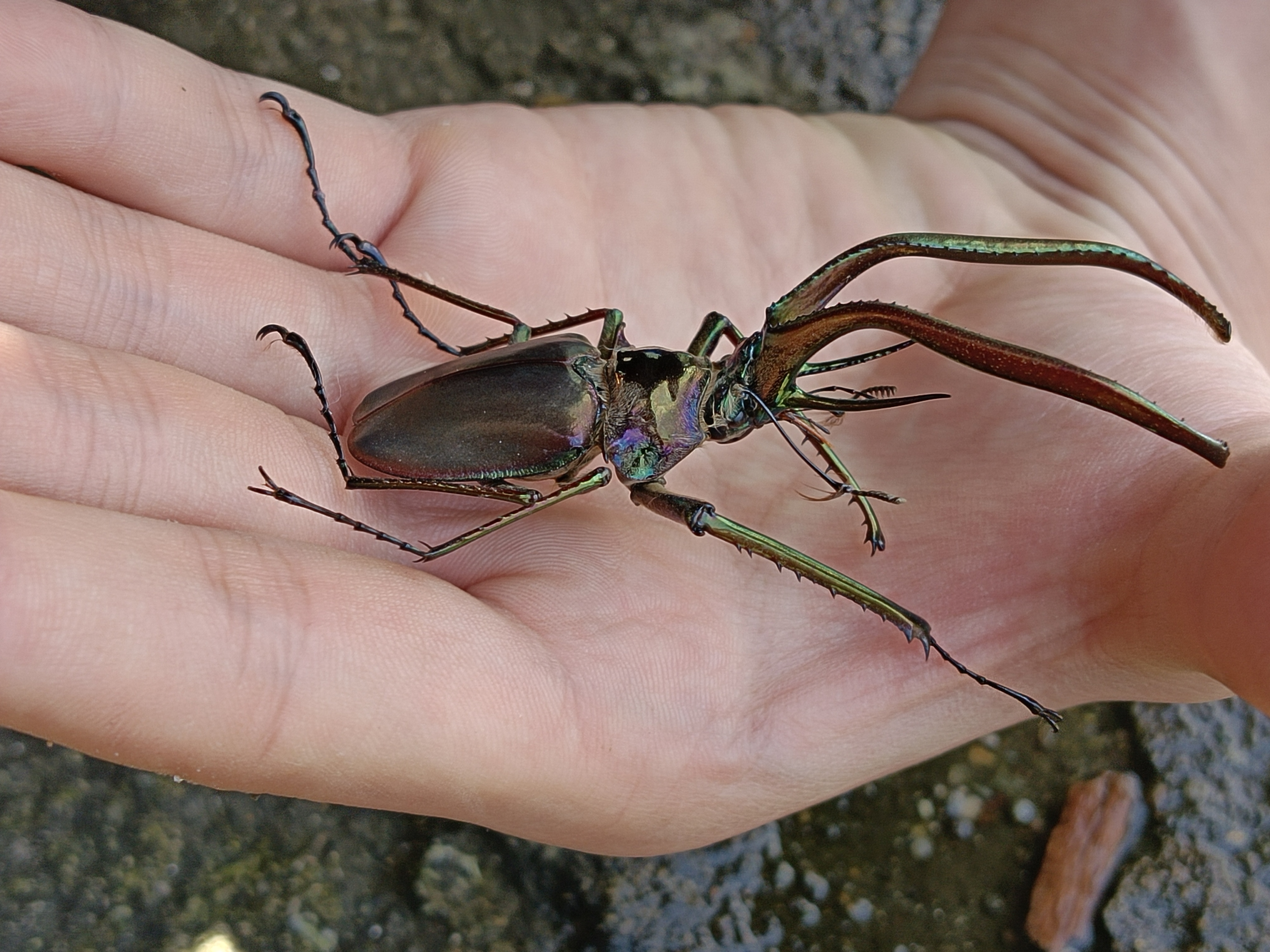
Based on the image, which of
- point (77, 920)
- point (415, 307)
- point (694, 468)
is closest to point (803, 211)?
point (694, 468)

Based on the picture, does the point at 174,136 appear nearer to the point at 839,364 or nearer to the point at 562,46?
the point at 839,364

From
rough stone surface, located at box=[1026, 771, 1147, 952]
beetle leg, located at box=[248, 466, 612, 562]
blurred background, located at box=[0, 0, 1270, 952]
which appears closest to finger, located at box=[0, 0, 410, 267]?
beetle leg, located at box=[248, 466, 612, 562]

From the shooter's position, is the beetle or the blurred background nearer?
the beetle

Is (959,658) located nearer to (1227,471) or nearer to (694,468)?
(1227,471)

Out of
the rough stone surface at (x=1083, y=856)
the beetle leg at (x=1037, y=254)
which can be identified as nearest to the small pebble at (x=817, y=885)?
the rough stone surface at (x=1083, y=856)

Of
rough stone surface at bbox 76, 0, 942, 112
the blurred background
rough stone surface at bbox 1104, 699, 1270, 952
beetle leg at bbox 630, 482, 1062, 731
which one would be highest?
rough stone surface at bbox 76, 0, 942, 112

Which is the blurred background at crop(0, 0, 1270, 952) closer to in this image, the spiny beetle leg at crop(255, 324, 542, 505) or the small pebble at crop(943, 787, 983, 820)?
the small pebble at crop(943, 787, 983, 820)
